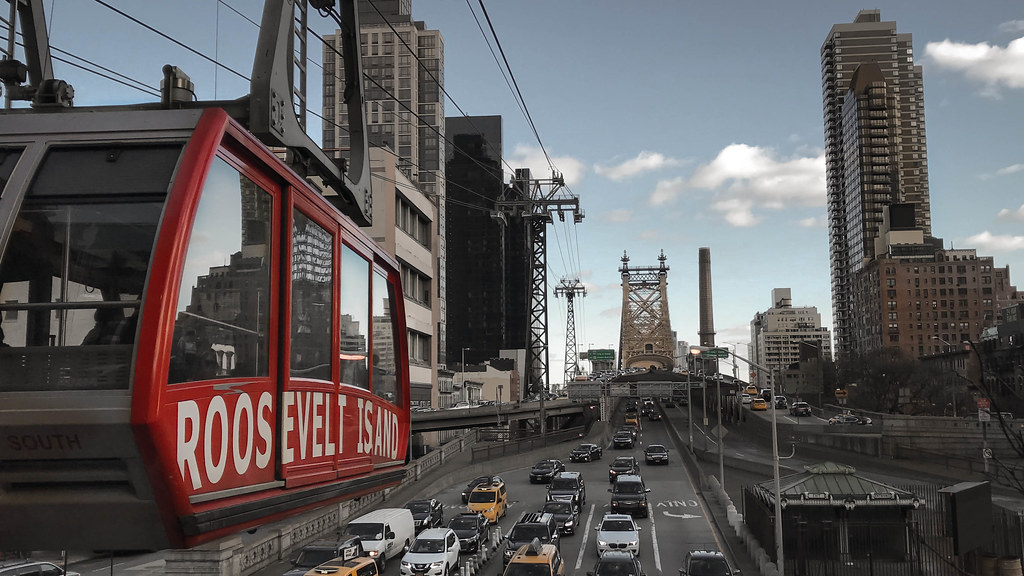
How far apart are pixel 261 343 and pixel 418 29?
18061 centimetres

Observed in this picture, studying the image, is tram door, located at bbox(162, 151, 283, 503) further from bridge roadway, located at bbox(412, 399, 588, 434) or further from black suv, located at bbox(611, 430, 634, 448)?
black suv, located at bbox(611, 430, 634, 448)

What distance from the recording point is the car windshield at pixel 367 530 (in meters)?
28.0

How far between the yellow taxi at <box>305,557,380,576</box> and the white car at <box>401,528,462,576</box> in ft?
10.0

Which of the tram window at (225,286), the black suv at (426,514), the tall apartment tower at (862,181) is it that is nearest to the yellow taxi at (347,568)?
the black suv at (426,514)

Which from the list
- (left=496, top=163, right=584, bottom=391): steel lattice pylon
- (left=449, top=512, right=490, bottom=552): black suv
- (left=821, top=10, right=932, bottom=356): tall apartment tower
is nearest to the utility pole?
(left=496, top=163, right=584, bottom=391): steel lattice pylon

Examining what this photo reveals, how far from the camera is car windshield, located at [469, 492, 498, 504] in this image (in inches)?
1463

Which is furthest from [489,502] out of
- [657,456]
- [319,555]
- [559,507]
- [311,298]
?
[311,298]

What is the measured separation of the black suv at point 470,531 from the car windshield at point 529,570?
6.14 meters

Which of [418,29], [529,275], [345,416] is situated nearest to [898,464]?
[529,275]

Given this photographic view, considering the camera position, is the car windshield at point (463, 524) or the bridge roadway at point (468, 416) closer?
the car windshield at point (463, 524)

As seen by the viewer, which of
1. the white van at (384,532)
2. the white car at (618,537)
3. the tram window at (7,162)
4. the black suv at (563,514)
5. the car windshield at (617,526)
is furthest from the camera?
A: the black suv at (563,514)

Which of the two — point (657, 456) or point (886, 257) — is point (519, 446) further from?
point (886, 257)

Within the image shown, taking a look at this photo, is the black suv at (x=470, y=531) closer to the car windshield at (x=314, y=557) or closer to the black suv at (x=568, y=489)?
the black suv at (x=568, y=489)

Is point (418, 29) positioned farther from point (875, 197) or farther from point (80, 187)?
point (80, 187)
